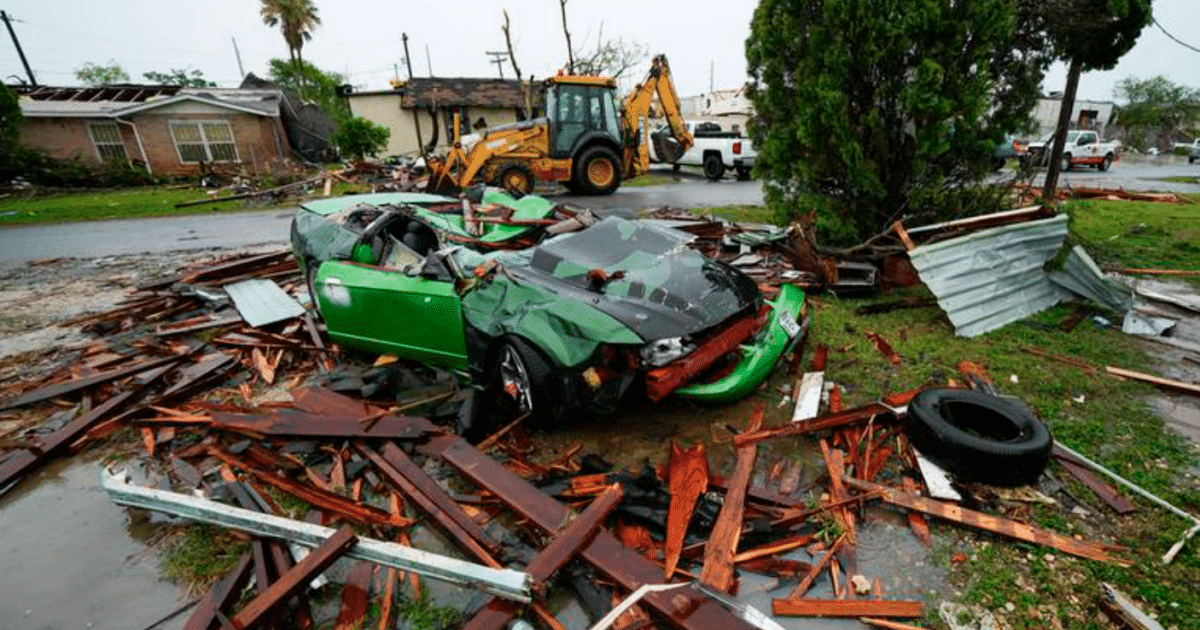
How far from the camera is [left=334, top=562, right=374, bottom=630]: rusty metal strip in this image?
229cm

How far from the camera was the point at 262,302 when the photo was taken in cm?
602

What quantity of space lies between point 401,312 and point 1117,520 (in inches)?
185

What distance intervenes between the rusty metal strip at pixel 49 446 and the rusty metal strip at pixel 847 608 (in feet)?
15.3

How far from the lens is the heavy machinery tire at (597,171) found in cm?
1327

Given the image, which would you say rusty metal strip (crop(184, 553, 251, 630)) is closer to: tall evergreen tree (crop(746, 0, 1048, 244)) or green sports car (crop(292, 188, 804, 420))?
green sports car (crop(292, 188, 804, 420))

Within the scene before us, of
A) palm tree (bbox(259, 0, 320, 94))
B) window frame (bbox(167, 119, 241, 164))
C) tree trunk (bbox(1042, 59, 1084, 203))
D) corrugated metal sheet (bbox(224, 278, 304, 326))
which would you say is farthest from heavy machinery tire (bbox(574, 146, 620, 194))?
palm tree (bbox(259, 0, 320, 94))

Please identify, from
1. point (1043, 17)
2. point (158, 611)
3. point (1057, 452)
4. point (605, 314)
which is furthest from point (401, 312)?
point (1043, 17)

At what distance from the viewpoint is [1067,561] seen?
8.20ft

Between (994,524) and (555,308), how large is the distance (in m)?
2.69

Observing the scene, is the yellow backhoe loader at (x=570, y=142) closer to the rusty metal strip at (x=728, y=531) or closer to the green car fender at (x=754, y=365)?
the green car fender at (x=754, y=365)

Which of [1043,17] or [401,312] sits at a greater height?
[1043,17]

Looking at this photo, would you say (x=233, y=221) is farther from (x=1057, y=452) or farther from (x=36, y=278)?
(x=1057, y=452)

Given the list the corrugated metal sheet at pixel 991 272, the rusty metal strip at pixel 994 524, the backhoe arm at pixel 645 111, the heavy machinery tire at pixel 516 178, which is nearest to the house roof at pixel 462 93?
the backhoe arm at pixel 645 111

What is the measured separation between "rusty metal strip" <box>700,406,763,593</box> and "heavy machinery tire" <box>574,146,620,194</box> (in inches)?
437
